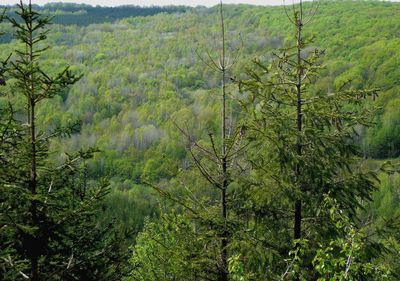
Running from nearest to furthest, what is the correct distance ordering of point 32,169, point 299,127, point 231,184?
point 32,169 → point 299,127 → point 231,184

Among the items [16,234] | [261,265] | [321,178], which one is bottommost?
[261,265]

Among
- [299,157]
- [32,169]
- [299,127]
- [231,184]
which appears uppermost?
[299,127]

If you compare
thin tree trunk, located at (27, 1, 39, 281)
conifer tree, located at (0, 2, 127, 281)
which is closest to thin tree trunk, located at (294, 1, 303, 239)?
conifer tree, located at (0, 2, 127, 281)

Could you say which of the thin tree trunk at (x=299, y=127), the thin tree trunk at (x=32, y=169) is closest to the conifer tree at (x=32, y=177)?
the thin tree trunk at (x=32, y=169)

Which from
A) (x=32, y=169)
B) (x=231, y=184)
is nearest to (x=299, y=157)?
(x=231, y=184)

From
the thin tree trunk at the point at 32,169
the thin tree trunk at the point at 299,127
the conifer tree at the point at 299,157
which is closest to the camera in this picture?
the thin tree trunk at the point at 32,169

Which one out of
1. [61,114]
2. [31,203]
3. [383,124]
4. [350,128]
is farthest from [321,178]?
[61,114]

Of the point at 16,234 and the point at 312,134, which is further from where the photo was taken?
the point at 312,134

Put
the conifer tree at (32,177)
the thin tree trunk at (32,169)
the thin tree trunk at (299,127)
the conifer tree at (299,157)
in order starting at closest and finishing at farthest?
the conifer tree at (32,177), the thin tree trunk at (32,169), the conifer tree at (299,157), the thin tree trunk at (299,127)

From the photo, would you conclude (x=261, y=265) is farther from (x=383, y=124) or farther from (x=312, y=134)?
(x=383, y=124)

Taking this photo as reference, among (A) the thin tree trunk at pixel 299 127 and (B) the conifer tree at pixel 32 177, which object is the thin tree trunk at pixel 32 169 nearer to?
(B) the conifer tree at pixel 32 177

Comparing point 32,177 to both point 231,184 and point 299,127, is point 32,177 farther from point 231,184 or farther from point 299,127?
point 299,127

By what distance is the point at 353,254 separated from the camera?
210 inches

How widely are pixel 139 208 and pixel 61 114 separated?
67589 mm
